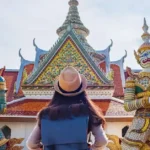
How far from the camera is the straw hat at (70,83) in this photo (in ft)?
6.92

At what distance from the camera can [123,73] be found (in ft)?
34.2

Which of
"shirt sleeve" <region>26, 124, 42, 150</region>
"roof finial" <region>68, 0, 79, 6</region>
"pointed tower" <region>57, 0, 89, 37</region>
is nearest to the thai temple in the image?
"pointed tower" <region>57, 0, 89, 37</region>

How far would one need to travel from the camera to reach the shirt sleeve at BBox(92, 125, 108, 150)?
204 centimetres

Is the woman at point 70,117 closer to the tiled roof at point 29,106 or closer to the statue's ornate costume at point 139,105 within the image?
the statue's ornate costume at point 139,105

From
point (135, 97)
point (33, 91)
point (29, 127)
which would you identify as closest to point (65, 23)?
point (33, 91)

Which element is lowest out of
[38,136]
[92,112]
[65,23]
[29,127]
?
[29,127]

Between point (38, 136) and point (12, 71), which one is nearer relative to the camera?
point (38, 136)

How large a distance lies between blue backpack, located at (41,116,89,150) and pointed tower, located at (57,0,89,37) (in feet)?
31.1

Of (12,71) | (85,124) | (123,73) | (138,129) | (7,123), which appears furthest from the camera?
(12,71)

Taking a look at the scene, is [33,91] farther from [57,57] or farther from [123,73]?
[123,73]

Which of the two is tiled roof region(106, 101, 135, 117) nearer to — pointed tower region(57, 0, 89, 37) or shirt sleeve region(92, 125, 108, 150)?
pointed tower region(57, 0, 89, 37)

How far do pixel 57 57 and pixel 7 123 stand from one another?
227 cm

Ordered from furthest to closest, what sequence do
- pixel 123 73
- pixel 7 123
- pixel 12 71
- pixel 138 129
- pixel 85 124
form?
1. pixel 12 71
2. pixel 123 73
3. pixel 7 123
4. pixel 138 129
5. pixel 85 124

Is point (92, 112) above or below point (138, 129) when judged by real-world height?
above
